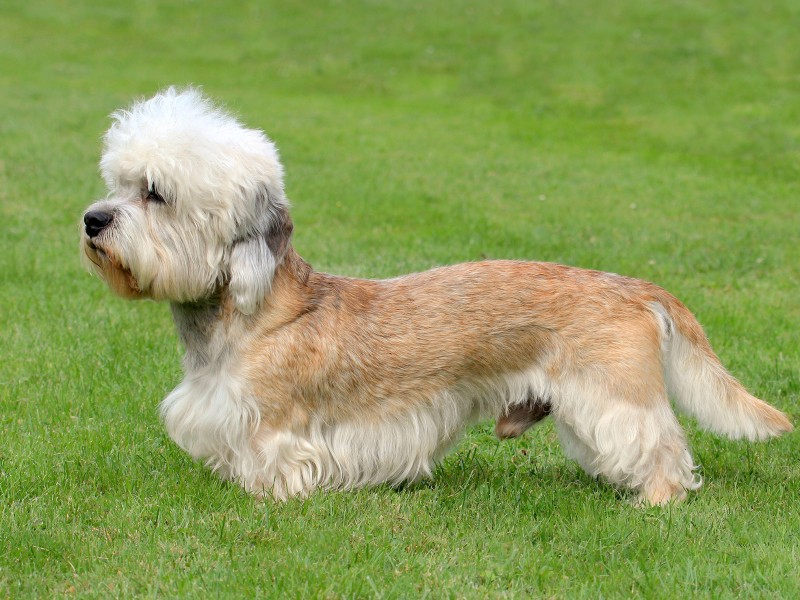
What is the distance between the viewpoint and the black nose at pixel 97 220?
457 centimetres

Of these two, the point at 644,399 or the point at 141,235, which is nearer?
the point at 141,235

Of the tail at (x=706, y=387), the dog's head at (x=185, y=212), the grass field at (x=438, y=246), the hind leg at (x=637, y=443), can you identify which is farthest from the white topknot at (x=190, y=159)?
the tail at (x=706, y=387)

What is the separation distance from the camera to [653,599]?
159 inches

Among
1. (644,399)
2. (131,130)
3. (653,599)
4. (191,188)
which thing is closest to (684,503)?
(644,399)

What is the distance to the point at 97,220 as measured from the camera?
457 cm

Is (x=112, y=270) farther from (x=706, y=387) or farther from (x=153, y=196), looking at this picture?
(x=706, y=387)

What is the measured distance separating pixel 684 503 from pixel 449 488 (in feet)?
3.82

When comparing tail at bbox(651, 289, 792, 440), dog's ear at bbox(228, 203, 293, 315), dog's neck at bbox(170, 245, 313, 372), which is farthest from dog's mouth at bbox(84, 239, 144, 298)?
tail at bbox(651, 289, 792, 440)

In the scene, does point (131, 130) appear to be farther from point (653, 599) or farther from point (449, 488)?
point (653, 599)

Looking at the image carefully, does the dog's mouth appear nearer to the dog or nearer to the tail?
the dog

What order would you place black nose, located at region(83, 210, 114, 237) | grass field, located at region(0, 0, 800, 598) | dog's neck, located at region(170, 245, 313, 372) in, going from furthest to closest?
1. dog's neck, located at region(170, 245, 313, 372)
2. black nose, located at region(83, 210, 114, 237)
3. grass field, located at region(0, 0, 800, 598)

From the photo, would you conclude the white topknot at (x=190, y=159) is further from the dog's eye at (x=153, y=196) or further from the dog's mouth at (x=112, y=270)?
the dog's mouth at (x=112, y=270)

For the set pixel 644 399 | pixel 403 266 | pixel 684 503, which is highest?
pixel 644 399

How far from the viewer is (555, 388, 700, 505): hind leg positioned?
16.1 ft
